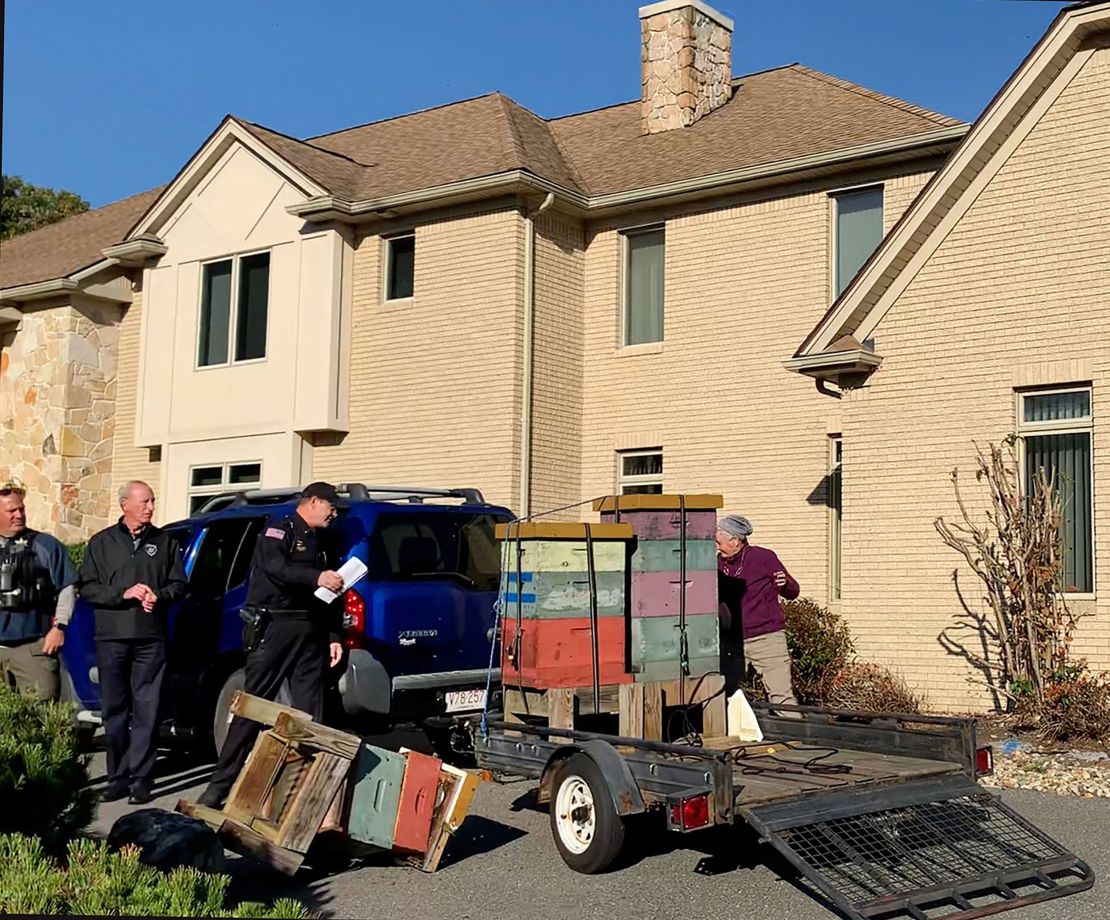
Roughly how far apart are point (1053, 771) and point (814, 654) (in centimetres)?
378

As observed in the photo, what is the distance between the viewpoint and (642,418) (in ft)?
60.2

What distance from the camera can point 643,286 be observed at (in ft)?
62.1

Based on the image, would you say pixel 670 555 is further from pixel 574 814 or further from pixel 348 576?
pixel 348 576

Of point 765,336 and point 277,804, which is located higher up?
point 765,336

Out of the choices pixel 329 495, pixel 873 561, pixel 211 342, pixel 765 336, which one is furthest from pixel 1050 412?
pixel 211 342

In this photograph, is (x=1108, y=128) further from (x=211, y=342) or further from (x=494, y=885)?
(x=211, y=342)

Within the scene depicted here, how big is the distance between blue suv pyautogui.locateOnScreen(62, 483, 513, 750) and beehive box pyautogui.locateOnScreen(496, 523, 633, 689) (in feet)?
2.32

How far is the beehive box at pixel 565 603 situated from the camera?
8.05m

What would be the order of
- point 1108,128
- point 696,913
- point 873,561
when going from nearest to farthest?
point 696,913
point 1108,128
point 873,561

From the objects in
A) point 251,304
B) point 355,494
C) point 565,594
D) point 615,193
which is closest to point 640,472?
point 615,193

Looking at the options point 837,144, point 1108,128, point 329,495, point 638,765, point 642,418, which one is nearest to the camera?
point 638,765

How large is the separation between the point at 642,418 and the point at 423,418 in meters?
2.92

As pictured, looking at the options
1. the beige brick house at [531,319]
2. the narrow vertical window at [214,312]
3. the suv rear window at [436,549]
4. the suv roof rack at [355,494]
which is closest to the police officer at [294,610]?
the suv rear window at [436,549]

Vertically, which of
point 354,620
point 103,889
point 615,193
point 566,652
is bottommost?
point 103,889
